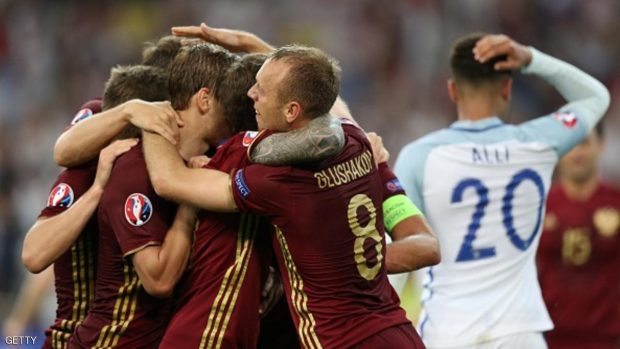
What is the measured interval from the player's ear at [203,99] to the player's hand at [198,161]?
208 millimetres

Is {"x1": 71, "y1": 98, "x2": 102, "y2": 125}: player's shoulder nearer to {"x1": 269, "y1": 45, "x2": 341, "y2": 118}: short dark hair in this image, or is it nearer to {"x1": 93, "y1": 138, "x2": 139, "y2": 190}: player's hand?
{"x1": 93, "y1": 138, "x2": 139, "y2": 190}: player's hand

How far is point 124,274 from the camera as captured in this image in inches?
199

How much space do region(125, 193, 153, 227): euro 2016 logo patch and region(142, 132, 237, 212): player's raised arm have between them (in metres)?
0.11

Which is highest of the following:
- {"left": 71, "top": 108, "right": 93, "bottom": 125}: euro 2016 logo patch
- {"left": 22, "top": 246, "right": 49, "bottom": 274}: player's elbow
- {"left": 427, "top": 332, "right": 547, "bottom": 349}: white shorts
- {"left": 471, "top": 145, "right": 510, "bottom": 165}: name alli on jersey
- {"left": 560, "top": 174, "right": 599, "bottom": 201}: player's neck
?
{"left": 71, "top": 108, "right": 93, "bottom": 125}: euro 2016 logo patch

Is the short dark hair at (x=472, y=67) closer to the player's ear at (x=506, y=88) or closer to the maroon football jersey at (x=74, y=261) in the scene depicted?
the player's ear at (x=506, y=88)

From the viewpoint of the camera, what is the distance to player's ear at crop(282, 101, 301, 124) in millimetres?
4777

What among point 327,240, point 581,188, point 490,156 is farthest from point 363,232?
point 581,188

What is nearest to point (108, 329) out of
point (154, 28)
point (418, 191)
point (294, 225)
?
point (294, 225)

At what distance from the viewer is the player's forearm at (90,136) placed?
5.08 m

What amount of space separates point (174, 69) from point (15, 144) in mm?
10427

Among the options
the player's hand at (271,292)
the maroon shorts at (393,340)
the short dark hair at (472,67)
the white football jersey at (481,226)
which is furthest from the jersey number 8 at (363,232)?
the short dark hair at (472,67)

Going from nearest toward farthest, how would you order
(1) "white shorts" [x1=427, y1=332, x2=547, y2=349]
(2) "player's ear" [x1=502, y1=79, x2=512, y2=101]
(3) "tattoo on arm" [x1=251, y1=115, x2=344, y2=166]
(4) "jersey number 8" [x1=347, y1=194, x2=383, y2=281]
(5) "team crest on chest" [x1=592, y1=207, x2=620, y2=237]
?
1. (3) "tattoo on arm" [x1=251, y1=115, x2=344, y2=166]
2. (4) "jersey number 8" [x1=347, y1=194, x2=383, y2=281]
3. (1) "white shorts" [x1=427, y1=332, x2=547, y2=349]
4. (2) "player's ear" [x1=502, y1=79, x2=512, y2=101]
5. (5) "team crest on chest" [x1=592, y1=207, x2=620, y2=237]

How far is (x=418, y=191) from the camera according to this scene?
6.41m

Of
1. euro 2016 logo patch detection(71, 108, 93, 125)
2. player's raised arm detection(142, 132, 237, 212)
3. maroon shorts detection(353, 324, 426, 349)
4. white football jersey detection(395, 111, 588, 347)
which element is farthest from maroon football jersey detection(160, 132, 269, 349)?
white football jersey detection(395, 111, 588, 347)
